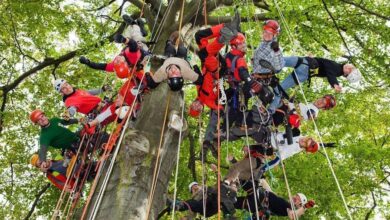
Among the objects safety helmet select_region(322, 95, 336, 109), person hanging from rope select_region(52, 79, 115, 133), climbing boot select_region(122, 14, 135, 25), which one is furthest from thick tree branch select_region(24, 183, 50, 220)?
safety helmet select_region(322, 95, 336, 109)

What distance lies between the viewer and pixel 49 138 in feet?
17.5

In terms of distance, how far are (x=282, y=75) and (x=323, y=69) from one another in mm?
3269

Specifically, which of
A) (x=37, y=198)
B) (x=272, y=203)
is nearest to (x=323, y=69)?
(x=272, y=203)

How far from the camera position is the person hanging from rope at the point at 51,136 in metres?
5.23

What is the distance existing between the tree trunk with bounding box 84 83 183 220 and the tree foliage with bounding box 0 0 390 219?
1833 millimetres

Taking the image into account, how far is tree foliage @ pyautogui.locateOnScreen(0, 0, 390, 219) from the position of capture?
6.07 meters

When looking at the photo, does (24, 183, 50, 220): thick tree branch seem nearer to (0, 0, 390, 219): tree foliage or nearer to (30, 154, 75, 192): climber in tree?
(0, 0, 390, 219): tree foliage

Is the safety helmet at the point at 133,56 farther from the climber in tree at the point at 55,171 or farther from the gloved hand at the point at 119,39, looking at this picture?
the climber in tree at the point at 55,171

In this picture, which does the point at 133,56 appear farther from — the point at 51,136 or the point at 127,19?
the point at 51,136

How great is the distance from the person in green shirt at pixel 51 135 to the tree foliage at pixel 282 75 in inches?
42.7

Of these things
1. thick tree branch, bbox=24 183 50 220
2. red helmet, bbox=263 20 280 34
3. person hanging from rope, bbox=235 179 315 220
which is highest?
red helmet, bbox=263 20 280 34

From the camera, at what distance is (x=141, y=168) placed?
390 centimetres

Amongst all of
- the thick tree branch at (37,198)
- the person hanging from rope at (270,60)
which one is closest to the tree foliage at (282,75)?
the thick tree branch at (37,198)

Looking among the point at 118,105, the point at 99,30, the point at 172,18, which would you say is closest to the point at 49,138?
the point at 118,105
